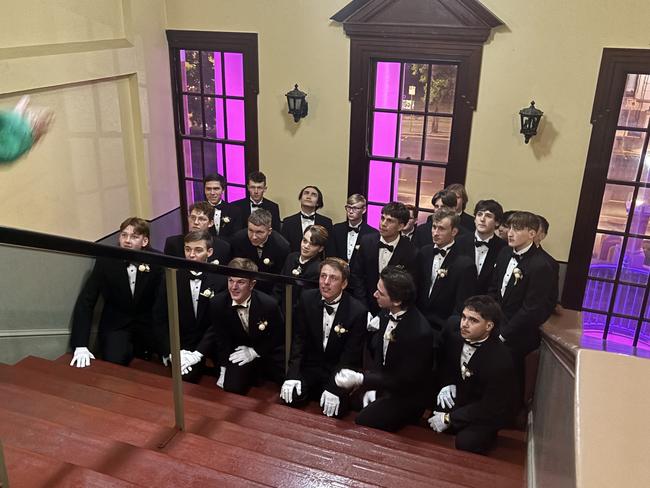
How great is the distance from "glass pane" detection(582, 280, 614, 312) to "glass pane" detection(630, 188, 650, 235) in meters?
0.58

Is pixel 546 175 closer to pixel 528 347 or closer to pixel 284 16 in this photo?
pixel 528 347

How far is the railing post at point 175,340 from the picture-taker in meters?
2.39

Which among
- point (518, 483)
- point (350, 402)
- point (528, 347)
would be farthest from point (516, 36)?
point (518, 483)

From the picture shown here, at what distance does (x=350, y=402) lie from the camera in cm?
414

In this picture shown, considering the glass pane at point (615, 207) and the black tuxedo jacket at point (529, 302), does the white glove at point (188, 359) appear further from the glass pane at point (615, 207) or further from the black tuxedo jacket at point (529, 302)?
the glass pane at point (615, 207)

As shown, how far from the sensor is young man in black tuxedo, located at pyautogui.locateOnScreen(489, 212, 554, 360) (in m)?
4.29

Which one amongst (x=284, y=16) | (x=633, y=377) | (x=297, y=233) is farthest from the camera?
(x=284, y=16)

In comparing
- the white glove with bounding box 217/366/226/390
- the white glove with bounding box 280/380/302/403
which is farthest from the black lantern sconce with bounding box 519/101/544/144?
the white glove with bounding box 217/366/226/390

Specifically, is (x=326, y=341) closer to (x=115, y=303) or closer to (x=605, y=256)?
(x=115, y=303)

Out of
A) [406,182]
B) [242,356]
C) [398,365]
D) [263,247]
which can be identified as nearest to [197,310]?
[242,356]

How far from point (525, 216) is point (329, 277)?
5.05 feet

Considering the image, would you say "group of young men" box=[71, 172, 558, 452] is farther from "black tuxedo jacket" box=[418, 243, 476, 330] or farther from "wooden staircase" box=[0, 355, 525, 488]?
"wooden staircase" box=[0, 355, 525, 488]

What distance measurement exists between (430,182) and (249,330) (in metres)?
2.88

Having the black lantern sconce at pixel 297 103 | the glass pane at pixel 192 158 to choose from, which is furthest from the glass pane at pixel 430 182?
the glass pane at pixel 192 158
